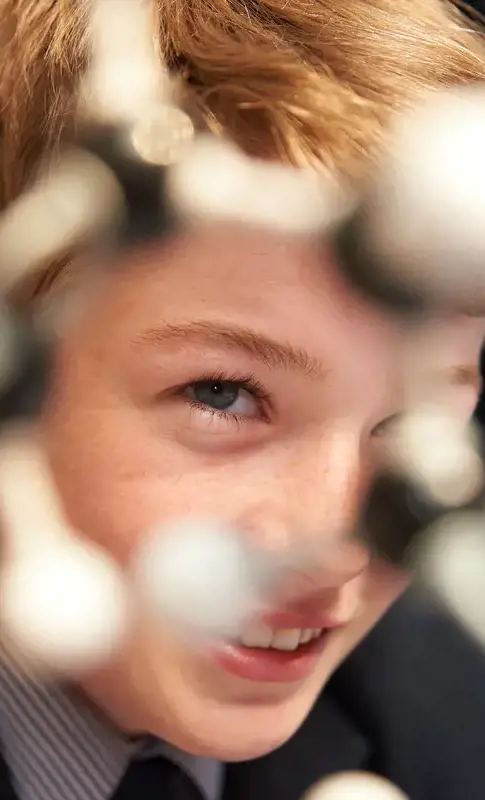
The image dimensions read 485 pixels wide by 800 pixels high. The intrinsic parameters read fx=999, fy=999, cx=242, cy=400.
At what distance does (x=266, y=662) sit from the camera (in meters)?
0.28

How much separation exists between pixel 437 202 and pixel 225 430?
0.28 ft

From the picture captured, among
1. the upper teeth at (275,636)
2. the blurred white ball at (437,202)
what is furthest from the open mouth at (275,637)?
the blurred white ball at (437,202)

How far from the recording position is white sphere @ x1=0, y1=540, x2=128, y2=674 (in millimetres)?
274

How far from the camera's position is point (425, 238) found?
27 cm

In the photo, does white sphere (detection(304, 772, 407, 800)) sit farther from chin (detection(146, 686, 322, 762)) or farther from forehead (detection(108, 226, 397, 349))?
forehead (detection(108, 226, 397, 349))

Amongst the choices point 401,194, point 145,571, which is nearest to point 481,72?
point 401,194

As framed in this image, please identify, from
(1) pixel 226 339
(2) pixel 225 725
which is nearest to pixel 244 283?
(1) pixel 226 339

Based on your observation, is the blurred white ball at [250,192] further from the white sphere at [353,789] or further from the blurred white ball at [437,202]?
the white sphere at [353,789]

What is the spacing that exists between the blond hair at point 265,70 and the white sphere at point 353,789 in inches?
7.0

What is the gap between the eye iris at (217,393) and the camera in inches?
10.3

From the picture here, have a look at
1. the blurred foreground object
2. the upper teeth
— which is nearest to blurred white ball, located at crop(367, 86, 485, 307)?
the blurred foreground object

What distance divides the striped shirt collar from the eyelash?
0.09m

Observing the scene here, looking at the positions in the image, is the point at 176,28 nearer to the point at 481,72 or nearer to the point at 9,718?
the point at 481,72

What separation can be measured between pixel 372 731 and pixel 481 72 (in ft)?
0.66
